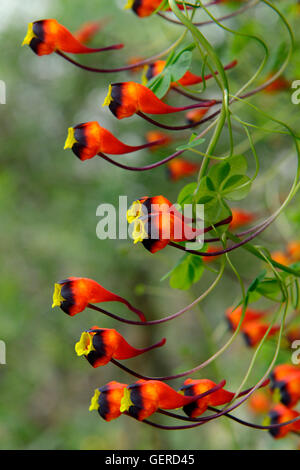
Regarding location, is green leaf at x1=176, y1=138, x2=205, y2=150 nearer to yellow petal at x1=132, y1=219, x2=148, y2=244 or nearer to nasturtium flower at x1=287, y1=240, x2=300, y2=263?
yellow petal at x1=132, y1=219, x2=148, y2=244

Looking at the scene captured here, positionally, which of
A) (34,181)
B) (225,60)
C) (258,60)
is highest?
(34,181)

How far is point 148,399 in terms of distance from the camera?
0.35m

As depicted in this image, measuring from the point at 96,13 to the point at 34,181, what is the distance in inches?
24.4

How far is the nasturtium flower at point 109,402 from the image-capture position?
36 cm

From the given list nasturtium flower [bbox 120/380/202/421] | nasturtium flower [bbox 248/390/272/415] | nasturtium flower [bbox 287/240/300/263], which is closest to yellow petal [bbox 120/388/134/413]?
nasturtium flower [bbox 120/380/202/421]

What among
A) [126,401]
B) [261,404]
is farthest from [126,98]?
[261,404]

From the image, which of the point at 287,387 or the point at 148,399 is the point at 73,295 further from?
the point at 287,387

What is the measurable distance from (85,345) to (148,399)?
56 mm

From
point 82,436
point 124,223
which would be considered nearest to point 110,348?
point 124,223

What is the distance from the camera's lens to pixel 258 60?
3.14ft

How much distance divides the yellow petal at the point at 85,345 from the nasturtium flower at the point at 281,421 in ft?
0.60

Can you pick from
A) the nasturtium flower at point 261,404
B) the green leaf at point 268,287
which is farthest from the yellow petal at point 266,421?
the nasturtium flower at point 261,404
